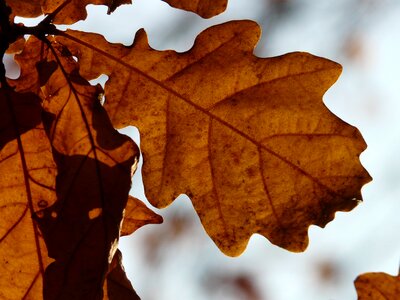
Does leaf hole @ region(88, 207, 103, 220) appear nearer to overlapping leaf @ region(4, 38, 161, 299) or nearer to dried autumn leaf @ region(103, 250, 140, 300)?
overlapping leaf @ region(4, 38, 161, 299)

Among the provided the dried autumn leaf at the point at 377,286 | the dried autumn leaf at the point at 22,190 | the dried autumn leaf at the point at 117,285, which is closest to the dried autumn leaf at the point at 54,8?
the dried autumn leaf at the point at 22,190

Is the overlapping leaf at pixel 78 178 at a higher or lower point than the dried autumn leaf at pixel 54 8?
lower

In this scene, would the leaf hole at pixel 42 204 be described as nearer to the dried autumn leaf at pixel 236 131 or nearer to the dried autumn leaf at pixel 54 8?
the dried autumn leaf at pixel 236 131

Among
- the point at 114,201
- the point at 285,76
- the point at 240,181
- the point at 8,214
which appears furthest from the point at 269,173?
the point at 8,214

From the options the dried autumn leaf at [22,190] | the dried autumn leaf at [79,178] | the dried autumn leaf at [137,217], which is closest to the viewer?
the dried autumn leaf at [79,178]

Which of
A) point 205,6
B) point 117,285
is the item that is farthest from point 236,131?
point 117,285

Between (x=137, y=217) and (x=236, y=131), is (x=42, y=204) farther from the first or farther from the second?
(x=236, y=131)
